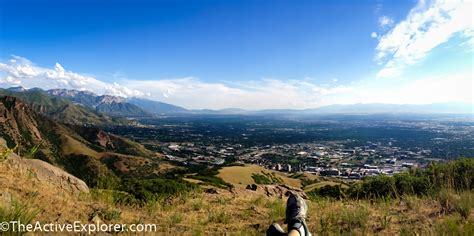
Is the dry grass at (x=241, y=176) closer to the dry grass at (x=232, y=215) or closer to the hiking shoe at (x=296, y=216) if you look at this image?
the dry grass at (x=232, y=215)

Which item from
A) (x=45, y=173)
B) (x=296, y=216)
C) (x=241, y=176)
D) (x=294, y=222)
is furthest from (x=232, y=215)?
(x=241, y=176)

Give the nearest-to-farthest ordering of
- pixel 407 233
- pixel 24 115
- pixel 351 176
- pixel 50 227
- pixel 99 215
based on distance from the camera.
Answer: pixel 50 227
pixel 407 233
pixel 99 215
pixel 351 176
pixel 24 115

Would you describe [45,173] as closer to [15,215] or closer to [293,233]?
[15,215]

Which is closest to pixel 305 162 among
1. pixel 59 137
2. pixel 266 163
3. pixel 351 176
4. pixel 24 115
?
pixel 266 163

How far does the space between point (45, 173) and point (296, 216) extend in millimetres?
6229

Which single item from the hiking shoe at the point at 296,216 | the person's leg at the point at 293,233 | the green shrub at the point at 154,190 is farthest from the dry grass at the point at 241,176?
the person's leg at the point at 293,233

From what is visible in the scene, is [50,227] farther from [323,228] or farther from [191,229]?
[323,228]

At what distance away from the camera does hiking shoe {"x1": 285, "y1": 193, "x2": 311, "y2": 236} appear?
3939 millimetres

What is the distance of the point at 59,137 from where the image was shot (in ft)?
357

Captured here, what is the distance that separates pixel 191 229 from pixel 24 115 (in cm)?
13470

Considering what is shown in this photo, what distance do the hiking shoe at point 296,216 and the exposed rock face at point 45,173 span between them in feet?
16.0

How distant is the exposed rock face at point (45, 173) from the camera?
6.83m

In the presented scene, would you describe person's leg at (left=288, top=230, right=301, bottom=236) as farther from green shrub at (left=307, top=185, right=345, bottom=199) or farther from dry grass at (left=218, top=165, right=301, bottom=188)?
dry grass at (left=218, top=165, right=301, bottom=188)

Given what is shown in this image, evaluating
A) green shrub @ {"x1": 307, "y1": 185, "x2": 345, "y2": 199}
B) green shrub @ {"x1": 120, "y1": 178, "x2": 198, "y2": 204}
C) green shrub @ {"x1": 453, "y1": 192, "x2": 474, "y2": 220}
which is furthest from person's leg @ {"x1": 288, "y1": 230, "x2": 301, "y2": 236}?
green shrub @ {"x1": 307, "y1": 185, "x2": 345, "y2": 199}
